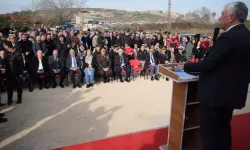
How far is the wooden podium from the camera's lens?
2.33 meters

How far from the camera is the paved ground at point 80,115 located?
3.67 meters

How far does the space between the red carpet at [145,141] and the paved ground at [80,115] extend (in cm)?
52

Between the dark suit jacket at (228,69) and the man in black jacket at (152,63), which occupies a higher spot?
the dark suit jacket at (228,69)

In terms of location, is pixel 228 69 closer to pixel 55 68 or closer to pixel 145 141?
pixel 145 141

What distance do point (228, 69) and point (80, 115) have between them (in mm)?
3509

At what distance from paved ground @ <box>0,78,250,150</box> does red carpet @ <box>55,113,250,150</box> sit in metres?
0.52

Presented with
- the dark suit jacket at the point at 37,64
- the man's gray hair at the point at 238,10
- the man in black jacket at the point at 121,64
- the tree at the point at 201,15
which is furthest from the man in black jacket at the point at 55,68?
the tree at the point at 201,15

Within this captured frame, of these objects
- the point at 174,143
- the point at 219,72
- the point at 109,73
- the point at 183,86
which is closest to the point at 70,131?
the point at 174,143

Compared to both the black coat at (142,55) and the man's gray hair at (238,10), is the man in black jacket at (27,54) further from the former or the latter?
the man's gray hair at (238,10)

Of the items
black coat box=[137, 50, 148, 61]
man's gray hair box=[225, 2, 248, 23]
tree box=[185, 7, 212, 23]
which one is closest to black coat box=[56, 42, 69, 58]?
black coat box=[137, 50, 148, 61]

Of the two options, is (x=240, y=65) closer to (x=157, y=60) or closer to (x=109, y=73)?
(x=109, y=73)

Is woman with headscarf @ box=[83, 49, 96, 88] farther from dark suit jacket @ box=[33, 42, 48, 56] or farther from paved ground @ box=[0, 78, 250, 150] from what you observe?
dark suit jacket @ box=[33, 42, 48, 56]

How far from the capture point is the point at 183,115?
235 cm

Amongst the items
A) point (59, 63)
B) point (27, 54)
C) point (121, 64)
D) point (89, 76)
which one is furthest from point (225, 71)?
point (27, 54)
